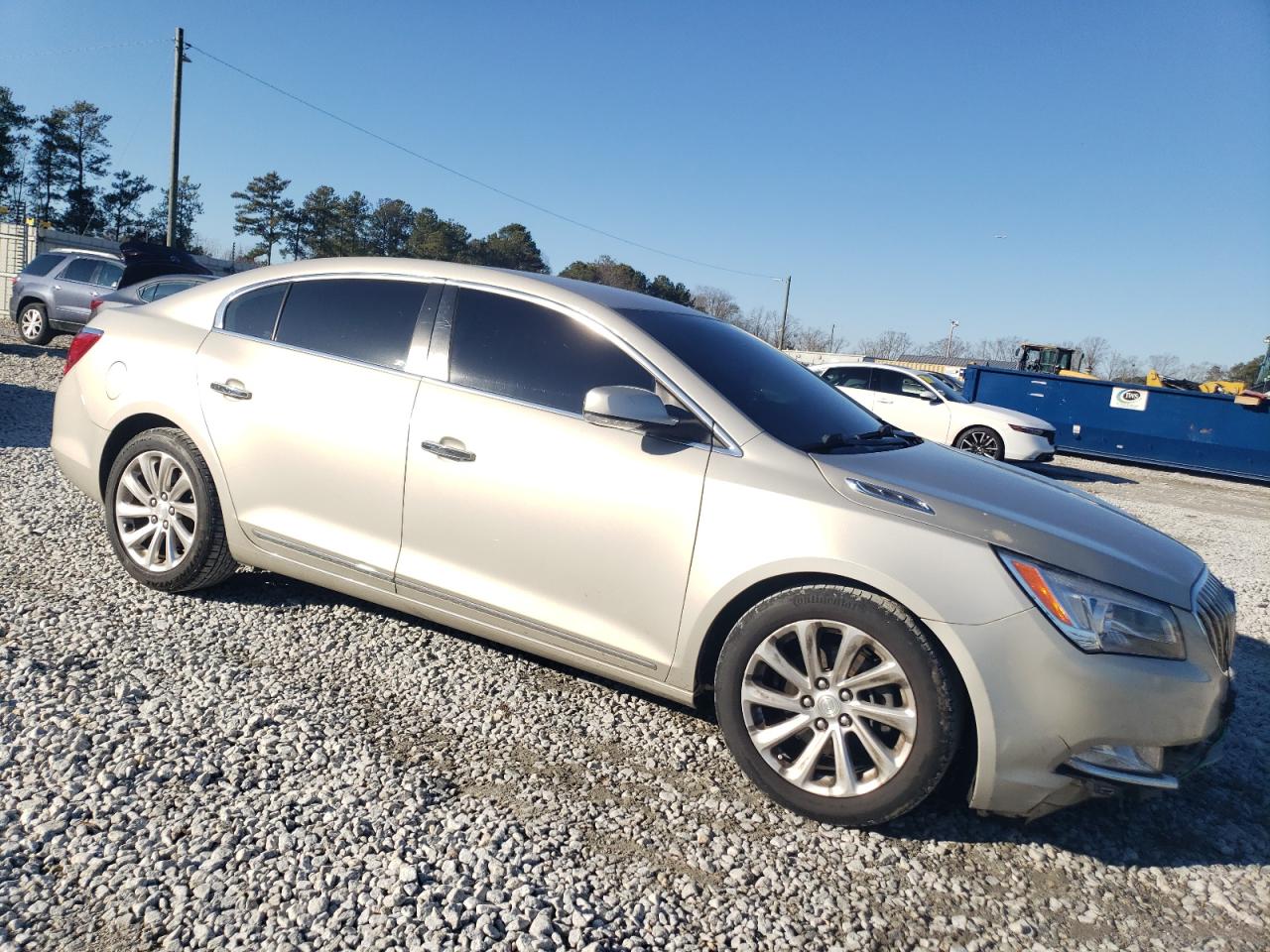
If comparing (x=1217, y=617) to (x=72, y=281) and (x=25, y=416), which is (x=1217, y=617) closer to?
(x=25, y=416)

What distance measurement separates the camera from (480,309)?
11.6 ft

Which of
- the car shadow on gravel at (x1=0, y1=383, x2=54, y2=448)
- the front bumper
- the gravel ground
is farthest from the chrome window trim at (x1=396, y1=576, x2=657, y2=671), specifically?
the car shadow on gravel at (x1=0, y1=383, x2=54, y2=448)

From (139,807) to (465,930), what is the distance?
1071mm

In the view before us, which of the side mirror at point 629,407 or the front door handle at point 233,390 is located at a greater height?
the side mirror at point 629,407

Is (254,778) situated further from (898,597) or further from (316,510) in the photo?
(898,597)

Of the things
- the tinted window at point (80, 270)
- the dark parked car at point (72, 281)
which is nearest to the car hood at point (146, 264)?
the dark parked car at point (72, 281)

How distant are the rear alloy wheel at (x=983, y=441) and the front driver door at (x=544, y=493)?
11.3 metres

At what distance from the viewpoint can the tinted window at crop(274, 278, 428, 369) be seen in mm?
3598

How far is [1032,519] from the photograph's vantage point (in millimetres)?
2783

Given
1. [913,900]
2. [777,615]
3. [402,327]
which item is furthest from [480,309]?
[913,900]

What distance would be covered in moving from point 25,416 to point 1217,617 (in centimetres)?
1015

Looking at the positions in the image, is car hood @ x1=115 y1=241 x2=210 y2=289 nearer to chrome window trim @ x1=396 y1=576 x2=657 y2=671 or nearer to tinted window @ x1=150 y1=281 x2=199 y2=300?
tinted window @ x1=150 y1=281 x2=199 y2=300

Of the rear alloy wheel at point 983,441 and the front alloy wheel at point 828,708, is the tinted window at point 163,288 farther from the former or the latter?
the front alloy wheel at point 828,708

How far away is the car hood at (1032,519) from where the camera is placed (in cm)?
261
